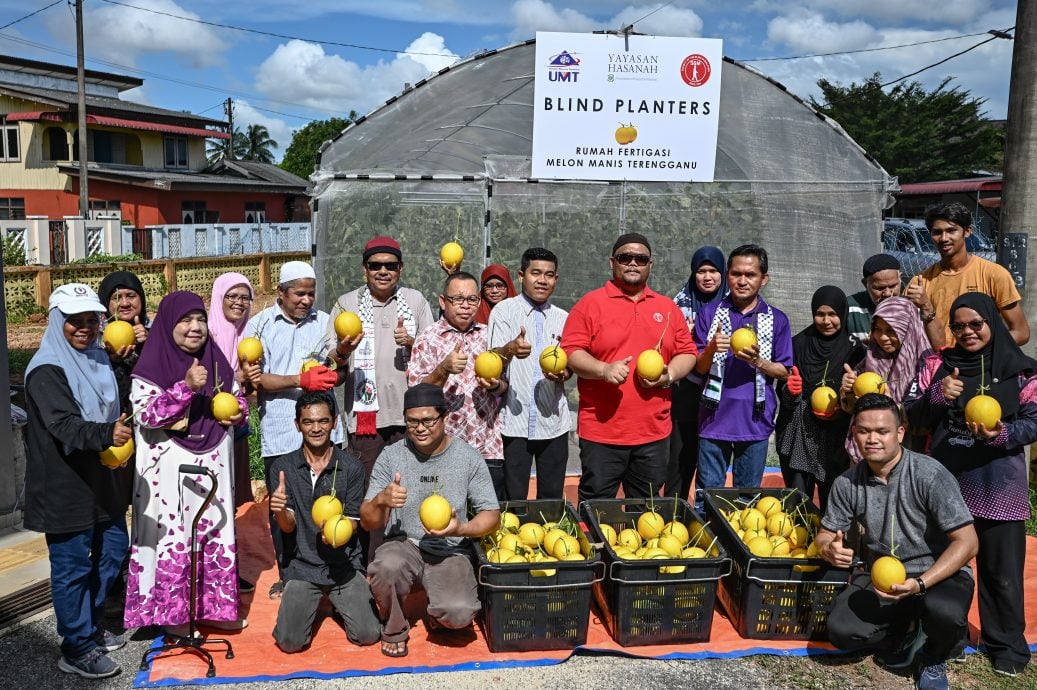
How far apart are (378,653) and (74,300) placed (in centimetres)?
251

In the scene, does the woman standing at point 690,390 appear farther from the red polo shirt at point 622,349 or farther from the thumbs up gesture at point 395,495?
the thumbs up gesture at point 395,495

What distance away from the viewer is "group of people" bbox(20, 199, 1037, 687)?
170 inches

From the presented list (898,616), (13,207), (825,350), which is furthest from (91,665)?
(13,207)

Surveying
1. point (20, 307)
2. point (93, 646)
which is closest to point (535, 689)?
point (93, 646)

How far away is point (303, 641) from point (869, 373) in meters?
3.70

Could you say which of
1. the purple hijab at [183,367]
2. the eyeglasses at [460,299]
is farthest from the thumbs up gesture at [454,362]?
the purple hijab at [183,367]

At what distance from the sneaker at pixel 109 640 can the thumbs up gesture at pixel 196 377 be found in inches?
61.1

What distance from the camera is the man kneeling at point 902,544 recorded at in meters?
4.18

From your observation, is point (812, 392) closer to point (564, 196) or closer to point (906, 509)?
point (906, 509)

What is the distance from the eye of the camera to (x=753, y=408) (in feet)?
18.7

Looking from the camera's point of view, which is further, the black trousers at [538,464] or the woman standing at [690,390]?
the woman standing at [690,390]

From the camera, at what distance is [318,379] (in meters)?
4.90

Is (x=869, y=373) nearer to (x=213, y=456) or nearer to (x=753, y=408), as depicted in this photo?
(x=753, y=408)

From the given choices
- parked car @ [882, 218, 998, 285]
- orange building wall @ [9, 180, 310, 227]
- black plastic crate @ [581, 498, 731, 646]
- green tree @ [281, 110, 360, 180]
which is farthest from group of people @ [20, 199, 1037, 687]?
green tree @ [281, 110, 360, 180]
